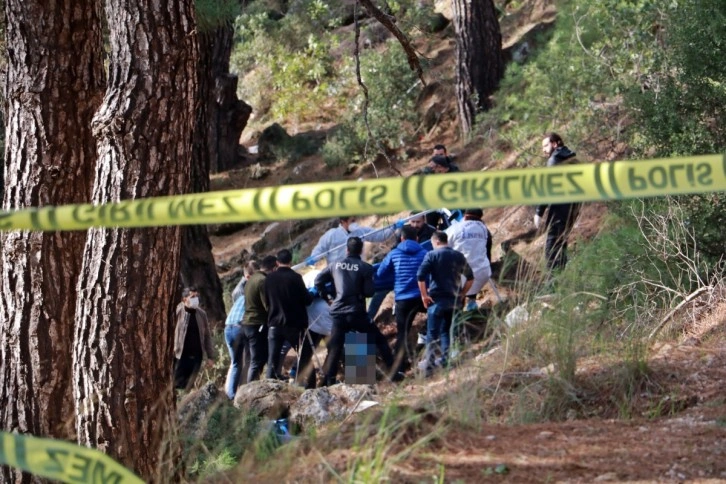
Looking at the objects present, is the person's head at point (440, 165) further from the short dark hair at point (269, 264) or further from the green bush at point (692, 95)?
the short dark hair at point (269, 264)

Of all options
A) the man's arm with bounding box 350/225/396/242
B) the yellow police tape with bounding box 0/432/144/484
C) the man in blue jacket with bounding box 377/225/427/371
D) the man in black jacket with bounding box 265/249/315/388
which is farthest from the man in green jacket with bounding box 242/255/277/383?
the yellow police tape with bounding box 0/432/144/484

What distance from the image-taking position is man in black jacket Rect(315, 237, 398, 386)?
9.30 meters

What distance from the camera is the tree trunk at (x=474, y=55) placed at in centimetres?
1697

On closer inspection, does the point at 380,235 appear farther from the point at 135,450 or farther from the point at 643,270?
the point at 135,450

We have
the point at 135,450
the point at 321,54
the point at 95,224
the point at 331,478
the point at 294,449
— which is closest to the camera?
the point at 95,224

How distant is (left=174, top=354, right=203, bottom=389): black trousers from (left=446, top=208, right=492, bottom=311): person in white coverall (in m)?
2.60

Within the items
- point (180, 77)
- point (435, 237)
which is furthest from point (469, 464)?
point (435, 237)

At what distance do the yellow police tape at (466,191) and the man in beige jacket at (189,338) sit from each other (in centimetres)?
638

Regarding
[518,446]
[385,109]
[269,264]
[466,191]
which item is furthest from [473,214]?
[385,109]

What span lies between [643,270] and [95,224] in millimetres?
6476

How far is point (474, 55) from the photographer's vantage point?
17.2m

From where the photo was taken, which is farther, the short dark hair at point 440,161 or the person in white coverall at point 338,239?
the short dark hair at point 440,161

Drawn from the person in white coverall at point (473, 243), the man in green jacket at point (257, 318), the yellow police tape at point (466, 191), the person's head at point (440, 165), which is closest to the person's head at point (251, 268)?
the man in green jacket at point (257, 318)

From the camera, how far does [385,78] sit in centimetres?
1875
